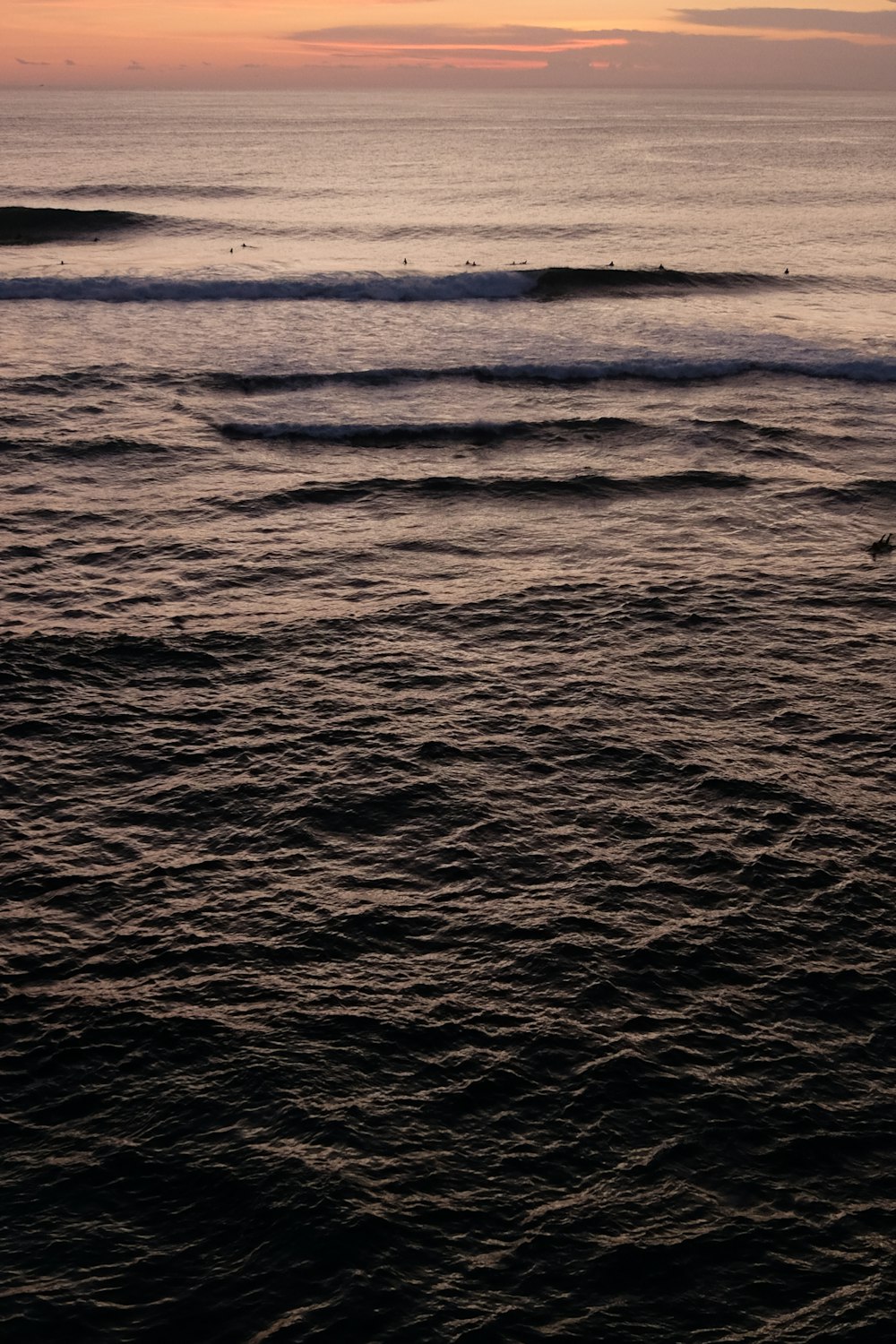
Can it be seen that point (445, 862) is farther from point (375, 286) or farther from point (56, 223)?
point (56, 223)

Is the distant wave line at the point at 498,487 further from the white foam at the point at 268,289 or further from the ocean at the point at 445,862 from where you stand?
the white foam at the point at 268,289

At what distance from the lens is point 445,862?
16359 millimetres

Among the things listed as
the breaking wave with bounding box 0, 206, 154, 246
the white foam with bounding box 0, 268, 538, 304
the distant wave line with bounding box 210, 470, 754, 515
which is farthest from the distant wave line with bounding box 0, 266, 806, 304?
the distant wave line with bounding box 210, 470, 754, 515

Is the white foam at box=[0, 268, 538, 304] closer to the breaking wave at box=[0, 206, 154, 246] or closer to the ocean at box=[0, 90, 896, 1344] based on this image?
the ocean at box=[0, 90, 896, 1344]

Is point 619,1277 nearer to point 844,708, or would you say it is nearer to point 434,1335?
→ point 434,1335

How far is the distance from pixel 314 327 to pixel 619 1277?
45708 millimetres

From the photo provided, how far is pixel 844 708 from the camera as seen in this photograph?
20.5 m

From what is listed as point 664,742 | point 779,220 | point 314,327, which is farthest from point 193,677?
point 779,220

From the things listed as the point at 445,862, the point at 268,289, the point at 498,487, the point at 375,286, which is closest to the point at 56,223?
the point at 268,289

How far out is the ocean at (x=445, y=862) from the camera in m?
11.1

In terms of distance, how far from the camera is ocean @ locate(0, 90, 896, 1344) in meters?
11.1

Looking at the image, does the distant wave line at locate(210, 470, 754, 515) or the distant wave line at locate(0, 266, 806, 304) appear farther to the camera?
the distant wave line at locate(0, 266, 806, 304)

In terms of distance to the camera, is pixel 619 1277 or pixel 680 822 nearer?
pixel 619 1277

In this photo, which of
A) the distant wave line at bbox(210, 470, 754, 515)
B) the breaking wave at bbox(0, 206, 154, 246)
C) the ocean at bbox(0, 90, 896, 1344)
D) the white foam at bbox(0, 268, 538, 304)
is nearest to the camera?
the ocean at bbox(0, 90, 896, 1344)
